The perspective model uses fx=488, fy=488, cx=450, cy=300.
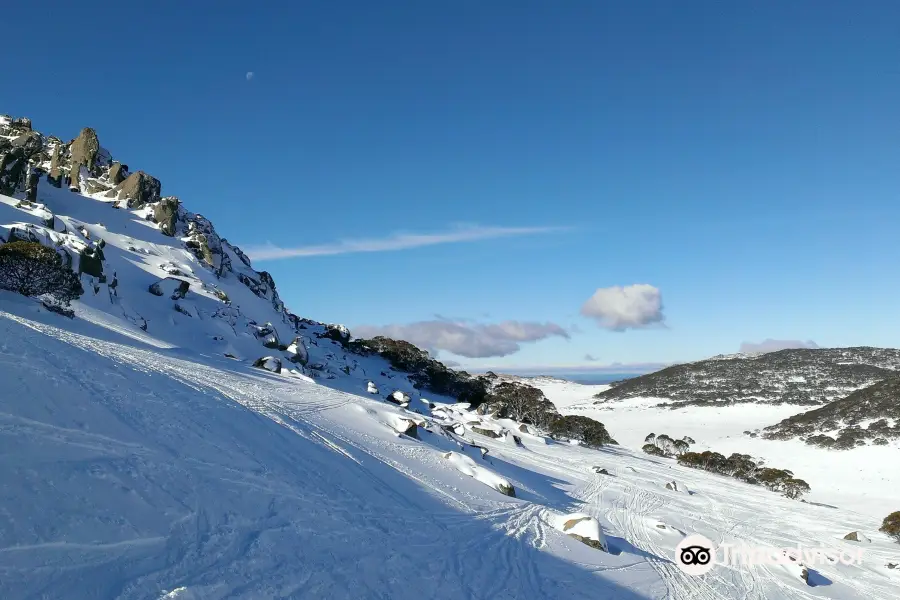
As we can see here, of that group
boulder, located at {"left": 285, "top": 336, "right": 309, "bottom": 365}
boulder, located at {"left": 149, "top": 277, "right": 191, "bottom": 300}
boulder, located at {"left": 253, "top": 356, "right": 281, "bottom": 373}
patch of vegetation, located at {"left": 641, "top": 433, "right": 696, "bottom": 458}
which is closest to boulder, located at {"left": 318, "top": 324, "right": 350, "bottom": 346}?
boulder, located at {"left": 285, "top": 336, "right": 309, "bottom": 365}

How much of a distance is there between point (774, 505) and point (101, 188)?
65931 mm

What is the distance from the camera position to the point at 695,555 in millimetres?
15156

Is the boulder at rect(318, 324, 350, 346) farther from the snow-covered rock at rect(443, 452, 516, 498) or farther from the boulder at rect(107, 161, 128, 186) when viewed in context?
the snow-covered rock at rect(443, 452, 516, 498)

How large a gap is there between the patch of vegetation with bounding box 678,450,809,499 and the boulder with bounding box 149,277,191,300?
154ft

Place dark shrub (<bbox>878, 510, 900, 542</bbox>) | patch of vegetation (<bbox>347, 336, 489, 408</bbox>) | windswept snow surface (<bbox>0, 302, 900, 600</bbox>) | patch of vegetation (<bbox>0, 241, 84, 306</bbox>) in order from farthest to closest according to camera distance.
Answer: patch of vegetation (<bbox>347, 336, 489, 408</bbox>)
dark shrub (<bbox>878, 510, 900, 542</bbox>)
patch of vegetation (<bbox>0, 241, 84, 306</bbox>)
windswept snow surface (<bbox>0, 302, 900, 600</bbox>)

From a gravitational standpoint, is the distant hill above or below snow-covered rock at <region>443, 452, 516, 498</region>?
above

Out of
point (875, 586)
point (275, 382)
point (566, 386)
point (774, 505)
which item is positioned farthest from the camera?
point (566, 386)

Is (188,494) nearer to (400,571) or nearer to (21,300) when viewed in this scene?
(400,571)

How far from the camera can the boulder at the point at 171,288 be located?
3631 cm

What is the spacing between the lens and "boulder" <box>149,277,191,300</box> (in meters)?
36.3

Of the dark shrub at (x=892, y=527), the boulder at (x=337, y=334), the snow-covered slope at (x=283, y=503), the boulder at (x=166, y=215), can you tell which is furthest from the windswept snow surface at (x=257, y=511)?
the boulder at (x=337, y=334)

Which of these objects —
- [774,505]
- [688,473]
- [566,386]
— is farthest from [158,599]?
[566,386]

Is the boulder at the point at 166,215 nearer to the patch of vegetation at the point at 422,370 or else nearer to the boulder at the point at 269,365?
the patch of vegetation at the point at 422,370

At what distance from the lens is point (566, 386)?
14862cm
